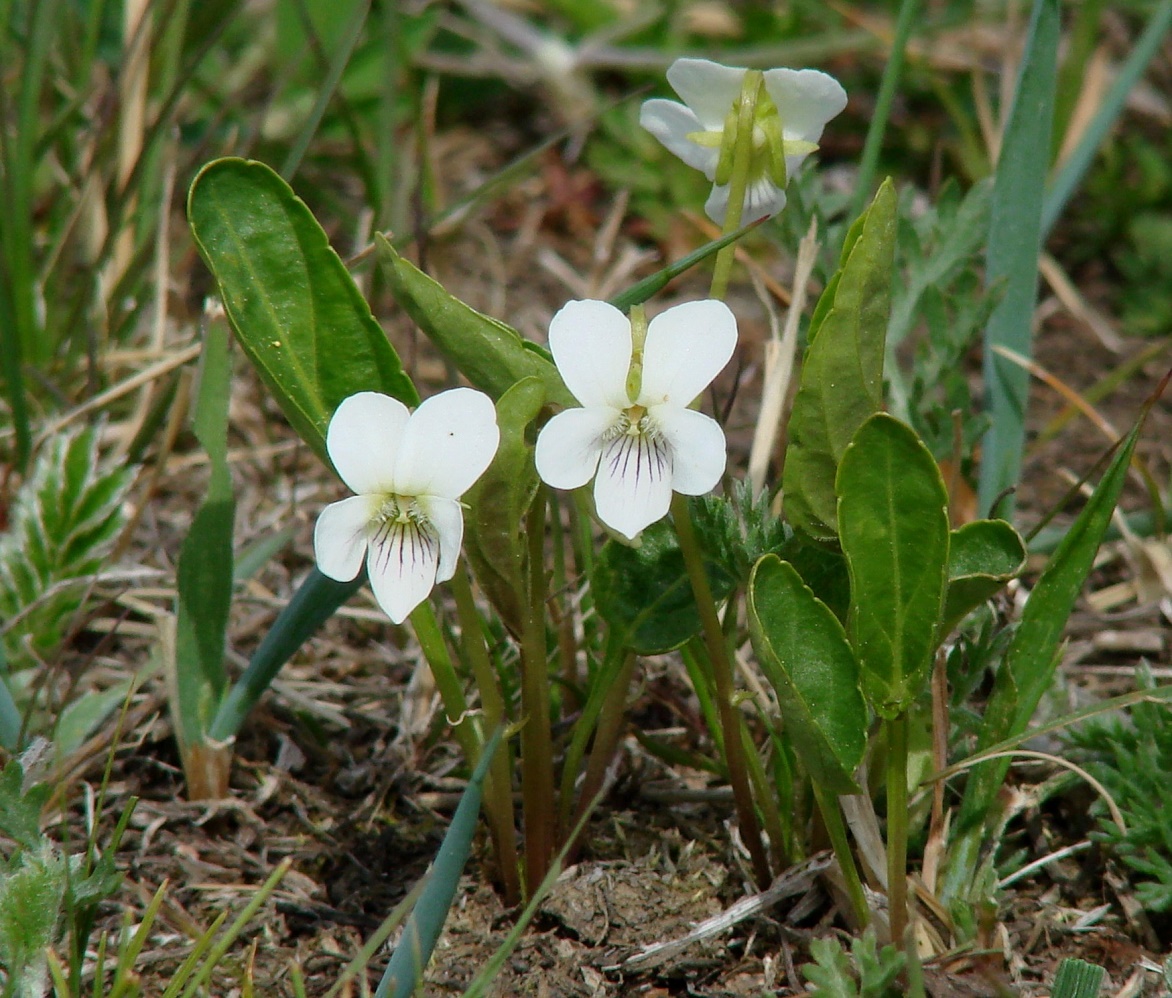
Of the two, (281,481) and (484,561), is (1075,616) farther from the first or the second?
(281,481)

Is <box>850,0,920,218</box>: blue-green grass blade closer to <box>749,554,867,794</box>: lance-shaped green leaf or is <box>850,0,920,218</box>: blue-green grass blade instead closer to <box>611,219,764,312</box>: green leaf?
<box>611,219,764,312</box>: green leaf

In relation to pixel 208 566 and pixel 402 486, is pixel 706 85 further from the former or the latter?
pixel 208 566

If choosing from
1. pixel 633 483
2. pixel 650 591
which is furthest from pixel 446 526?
pixel 650 591

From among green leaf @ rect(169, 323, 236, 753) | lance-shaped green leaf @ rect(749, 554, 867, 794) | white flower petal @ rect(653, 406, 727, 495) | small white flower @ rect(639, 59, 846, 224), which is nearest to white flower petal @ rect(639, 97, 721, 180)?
small white flower @ rect(639, 59, 846, 224)

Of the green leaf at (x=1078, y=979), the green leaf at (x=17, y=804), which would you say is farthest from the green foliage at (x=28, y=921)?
the green leaf at (x=1078, y=979)

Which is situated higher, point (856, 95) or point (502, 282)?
point (856, 95)

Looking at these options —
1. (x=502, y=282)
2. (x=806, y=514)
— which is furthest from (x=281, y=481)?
(x=806, y=514)
